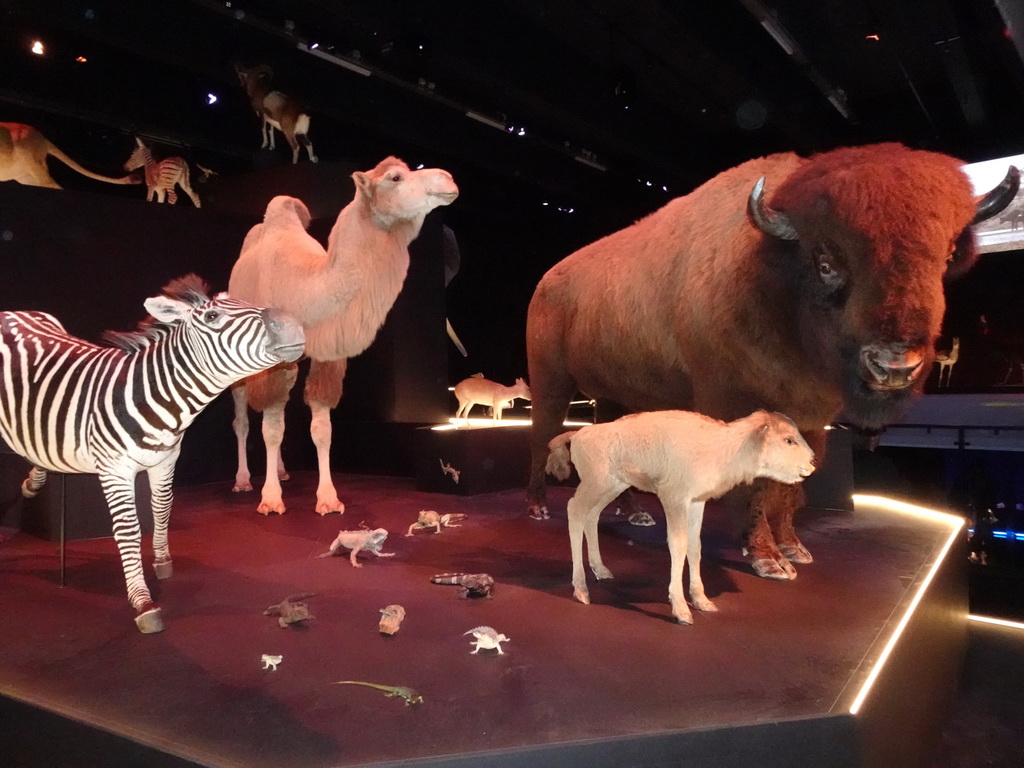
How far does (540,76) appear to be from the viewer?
620 centimetres

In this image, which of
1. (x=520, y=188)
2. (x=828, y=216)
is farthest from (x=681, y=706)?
(x=520, y=188)

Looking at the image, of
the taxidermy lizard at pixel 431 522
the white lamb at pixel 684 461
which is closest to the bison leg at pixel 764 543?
the white lamb at pixel 684 461

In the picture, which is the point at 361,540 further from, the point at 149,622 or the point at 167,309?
the point at 167,309

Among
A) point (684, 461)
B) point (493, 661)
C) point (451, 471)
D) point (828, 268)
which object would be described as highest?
point (828, 268)

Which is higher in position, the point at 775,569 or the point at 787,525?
the point at 787,525

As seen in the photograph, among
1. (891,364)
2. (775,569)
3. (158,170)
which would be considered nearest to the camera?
(891,364)

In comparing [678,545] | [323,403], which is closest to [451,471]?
[323,403]

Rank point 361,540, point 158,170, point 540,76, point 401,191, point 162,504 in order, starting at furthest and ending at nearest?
point 158,170
point 540,76
point 401,191
point 361,540
point 162,504

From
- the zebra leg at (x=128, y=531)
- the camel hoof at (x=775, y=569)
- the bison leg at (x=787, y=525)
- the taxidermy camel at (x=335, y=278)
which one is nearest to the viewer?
the zebra leg at (x=128, y=531)

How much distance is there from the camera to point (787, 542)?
2.98 meters

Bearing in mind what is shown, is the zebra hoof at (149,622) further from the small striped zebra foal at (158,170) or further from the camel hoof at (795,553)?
the small striped zebra foal at (158,170)

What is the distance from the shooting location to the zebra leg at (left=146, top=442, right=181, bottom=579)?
275cm

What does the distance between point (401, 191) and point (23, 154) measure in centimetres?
377

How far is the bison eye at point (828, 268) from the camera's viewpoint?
208 centimetres
